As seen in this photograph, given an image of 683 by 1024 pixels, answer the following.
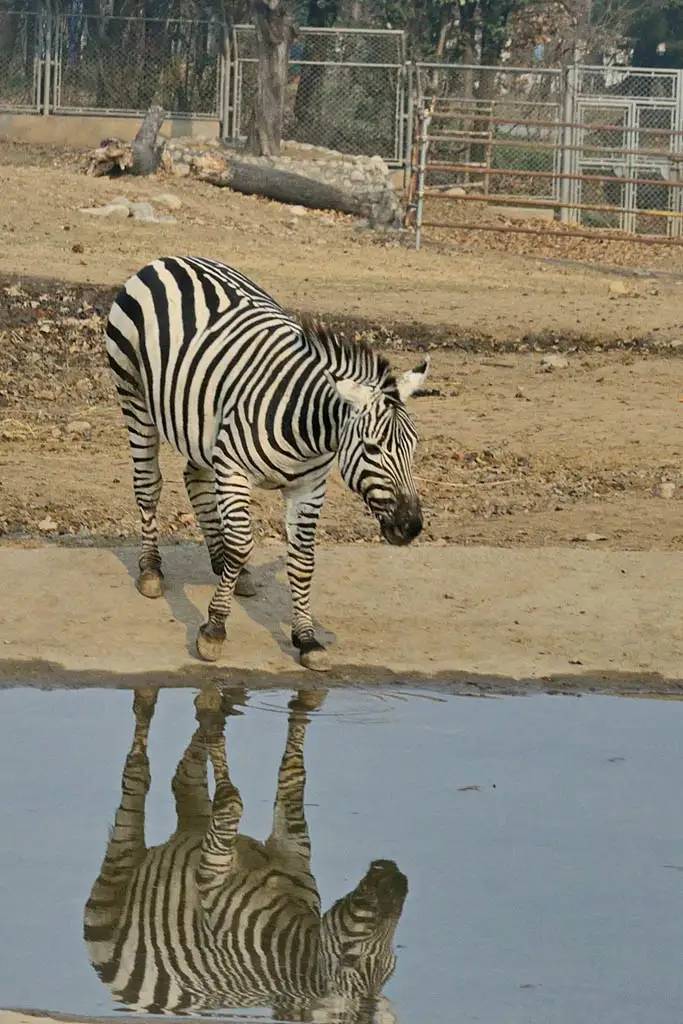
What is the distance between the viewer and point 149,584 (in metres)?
7.68

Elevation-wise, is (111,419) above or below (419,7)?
below

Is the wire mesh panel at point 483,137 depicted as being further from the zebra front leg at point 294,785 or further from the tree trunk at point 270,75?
the zebra front leg at point 294,785

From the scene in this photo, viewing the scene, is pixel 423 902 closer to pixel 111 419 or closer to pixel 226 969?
pixel 226 969

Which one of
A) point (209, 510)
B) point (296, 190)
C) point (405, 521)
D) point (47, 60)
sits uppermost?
point (47, 60)

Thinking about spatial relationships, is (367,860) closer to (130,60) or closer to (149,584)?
(149,584)

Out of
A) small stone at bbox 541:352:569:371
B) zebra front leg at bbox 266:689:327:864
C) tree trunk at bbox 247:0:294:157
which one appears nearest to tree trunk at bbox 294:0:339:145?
tree trunk at bbox 247:0:294:157

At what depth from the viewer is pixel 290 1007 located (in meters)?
4.25

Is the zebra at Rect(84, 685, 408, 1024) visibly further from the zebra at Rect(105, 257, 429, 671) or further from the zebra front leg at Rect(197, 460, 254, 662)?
the zebra at Rect(105, 257, 429, 671)

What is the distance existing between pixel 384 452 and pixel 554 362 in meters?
8.49

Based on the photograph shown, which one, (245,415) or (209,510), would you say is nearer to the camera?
(245,415)

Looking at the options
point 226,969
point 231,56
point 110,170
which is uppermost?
point 231,56

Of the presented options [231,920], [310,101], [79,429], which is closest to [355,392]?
[231,920]

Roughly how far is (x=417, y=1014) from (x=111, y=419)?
8323mm

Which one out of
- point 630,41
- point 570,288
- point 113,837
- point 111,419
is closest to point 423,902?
point 113,837
